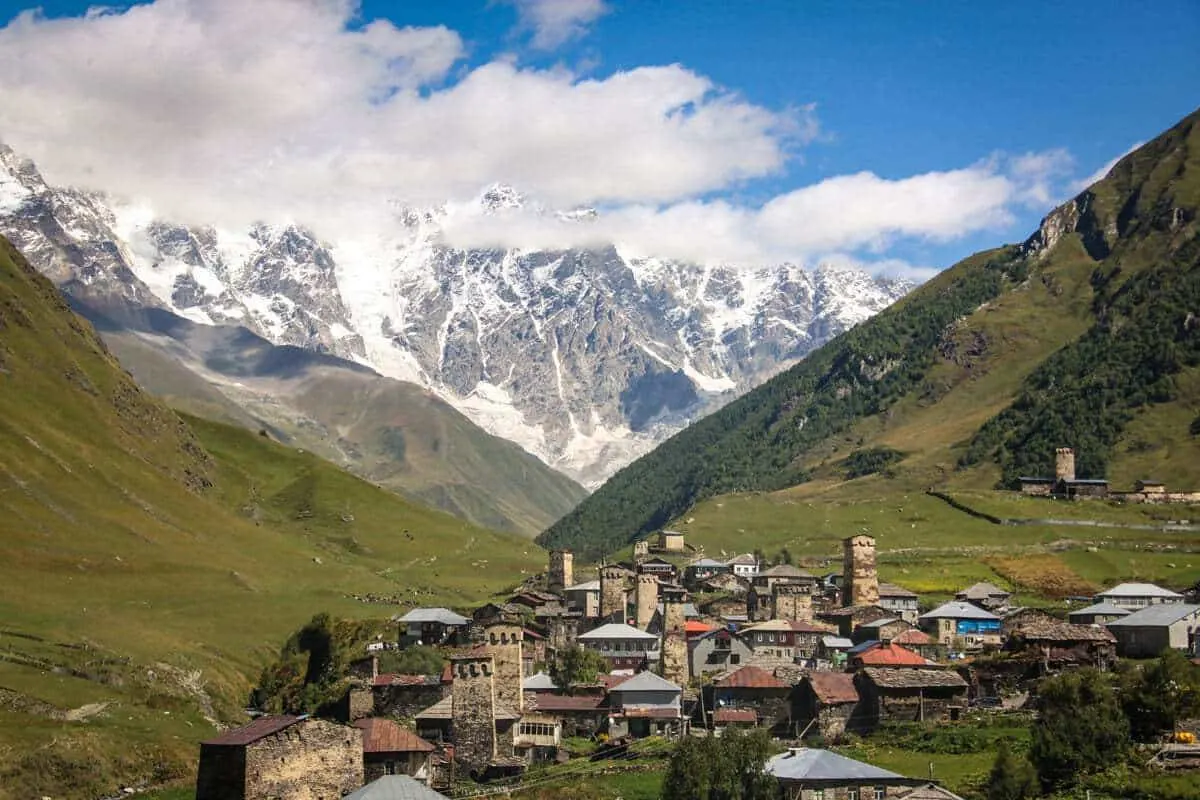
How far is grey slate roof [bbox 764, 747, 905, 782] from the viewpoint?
74438 millimetres

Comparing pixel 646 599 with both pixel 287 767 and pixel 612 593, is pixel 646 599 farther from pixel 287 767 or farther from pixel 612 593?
pixel 287 767

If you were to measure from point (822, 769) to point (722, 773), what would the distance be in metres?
4.37

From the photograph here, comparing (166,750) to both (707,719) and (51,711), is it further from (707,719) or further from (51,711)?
(707,719)

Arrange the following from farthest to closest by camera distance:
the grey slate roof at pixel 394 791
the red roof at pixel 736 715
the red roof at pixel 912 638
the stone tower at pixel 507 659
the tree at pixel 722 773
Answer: the red roof at pixel 912 638 → the stone tower at pixel 507 659 → the red roof at pixel 736 715 → the tree at pixel 722 773 → the grey slate roof at pixel 394 791

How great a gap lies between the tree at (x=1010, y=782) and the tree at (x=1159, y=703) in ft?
34.0

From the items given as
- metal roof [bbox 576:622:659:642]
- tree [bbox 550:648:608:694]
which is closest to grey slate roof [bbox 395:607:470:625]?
metal roof [bbox 576:622:659:642]

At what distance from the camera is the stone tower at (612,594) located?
5896 inches

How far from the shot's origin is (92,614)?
149 m

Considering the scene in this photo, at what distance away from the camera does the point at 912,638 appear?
425 ft

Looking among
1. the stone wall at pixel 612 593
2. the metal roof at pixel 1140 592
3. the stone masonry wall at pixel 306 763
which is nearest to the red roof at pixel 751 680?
the stone masonry wall at pixel 306 763

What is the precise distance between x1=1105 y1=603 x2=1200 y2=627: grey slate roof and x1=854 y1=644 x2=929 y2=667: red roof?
1395 centimetres

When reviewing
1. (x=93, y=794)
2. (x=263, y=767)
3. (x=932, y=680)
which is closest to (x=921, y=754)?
(x=932, y=680)

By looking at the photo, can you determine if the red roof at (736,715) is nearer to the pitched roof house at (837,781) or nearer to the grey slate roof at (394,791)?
the pitched roof house at (837,781)

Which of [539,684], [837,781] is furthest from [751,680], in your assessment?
[837,781]
